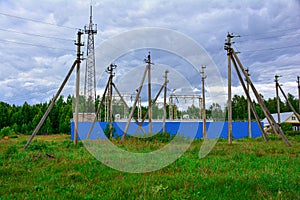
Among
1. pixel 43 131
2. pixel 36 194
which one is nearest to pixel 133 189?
pixel 36 194

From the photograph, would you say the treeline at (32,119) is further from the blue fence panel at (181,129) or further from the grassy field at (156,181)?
the grassy field at (156,181)

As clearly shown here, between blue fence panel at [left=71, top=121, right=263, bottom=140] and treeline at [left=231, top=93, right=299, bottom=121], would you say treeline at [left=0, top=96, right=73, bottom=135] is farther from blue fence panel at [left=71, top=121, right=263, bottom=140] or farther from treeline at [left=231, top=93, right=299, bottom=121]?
treeline at [left=231, top=93, right=299, bottom=121]

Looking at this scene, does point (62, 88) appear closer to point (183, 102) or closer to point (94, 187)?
point (94, 187)

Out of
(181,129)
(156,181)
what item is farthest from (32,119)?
(156,181)

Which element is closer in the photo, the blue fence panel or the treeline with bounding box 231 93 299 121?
the blue fence panel

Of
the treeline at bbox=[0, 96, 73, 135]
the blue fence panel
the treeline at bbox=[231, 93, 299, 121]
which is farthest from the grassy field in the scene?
the treeline at bbox=[231, 93, 299, 121]

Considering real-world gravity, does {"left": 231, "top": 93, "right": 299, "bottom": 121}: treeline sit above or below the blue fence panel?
above

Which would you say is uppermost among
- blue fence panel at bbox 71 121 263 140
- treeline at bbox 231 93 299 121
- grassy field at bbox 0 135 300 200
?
treeline at bbox 231 93 299 121

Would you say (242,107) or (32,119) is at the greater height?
(242,107)

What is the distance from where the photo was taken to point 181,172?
7.72m

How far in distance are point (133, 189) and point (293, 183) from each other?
10.7 ft

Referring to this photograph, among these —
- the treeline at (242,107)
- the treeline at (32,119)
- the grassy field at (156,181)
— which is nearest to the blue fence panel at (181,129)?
the grassy field at (156,181)

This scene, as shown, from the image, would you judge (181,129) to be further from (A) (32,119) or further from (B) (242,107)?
(B) (242,107)

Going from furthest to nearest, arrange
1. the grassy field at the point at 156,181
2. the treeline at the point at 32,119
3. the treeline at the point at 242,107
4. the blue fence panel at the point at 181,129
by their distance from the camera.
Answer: the treeline at the point at 242,107 < the treeline at the point at 32,119 < the blue fence panel at the point at 181,129 < the grassy field at the point at 156,181
